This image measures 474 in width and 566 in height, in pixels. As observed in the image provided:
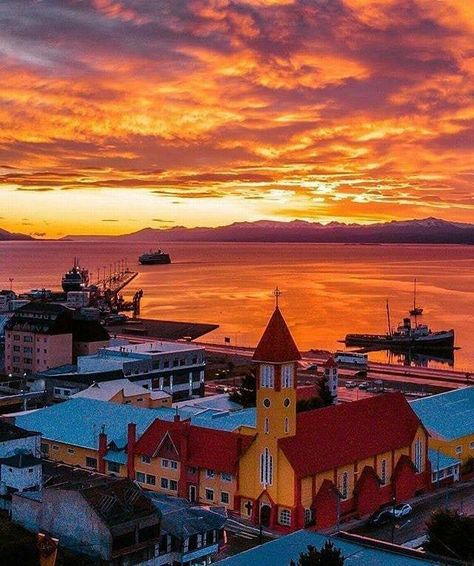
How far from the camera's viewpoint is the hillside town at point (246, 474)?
25.2 metres

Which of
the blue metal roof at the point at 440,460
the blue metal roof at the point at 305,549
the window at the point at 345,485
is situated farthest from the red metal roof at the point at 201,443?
the blue metal roof at the point at 440,460

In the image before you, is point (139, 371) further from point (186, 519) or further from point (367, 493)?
point (186, 519)

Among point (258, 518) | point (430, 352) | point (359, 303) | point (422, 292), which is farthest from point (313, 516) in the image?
point (422, 292)

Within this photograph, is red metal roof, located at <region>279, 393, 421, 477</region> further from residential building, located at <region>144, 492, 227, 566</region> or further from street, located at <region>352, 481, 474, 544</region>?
residential building, located at <region>144, 492, 227, 566</region>

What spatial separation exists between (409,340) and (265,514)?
69152 mm

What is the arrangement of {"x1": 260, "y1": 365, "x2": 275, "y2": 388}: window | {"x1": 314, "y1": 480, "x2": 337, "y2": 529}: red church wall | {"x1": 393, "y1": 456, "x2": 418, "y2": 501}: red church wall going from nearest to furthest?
{"x1": 314, "y1": 480, "x2": 337, "y2": 529}: red church wall → {"x1": 260, "y1": 365, "x2": 275, "y2": 388}: window → {"x1": 393, "y1": 456, "x2": 418, "y2": 501}: red church wall

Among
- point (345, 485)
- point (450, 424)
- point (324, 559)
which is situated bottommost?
point (345, 485)

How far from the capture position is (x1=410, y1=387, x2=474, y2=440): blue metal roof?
124ft

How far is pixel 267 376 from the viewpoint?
30.6m

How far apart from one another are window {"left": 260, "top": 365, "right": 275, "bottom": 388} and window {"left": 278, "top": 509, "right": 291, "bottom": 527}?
437 centimetres

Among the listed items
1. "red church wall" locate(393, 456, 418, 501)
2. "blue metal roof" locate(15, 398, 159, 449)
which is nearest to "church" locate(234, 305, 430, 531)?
"red church wall" locate(393, 456, 418, 501)

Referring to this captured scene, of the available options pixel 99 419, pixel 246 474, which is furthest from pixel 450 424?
pixel 99 419

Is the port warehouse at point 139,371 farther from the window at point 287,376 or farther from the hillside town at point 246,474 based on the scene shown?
the window at point 287,376

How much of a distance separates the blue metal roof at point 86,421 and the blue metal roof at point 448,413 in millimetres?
12275
